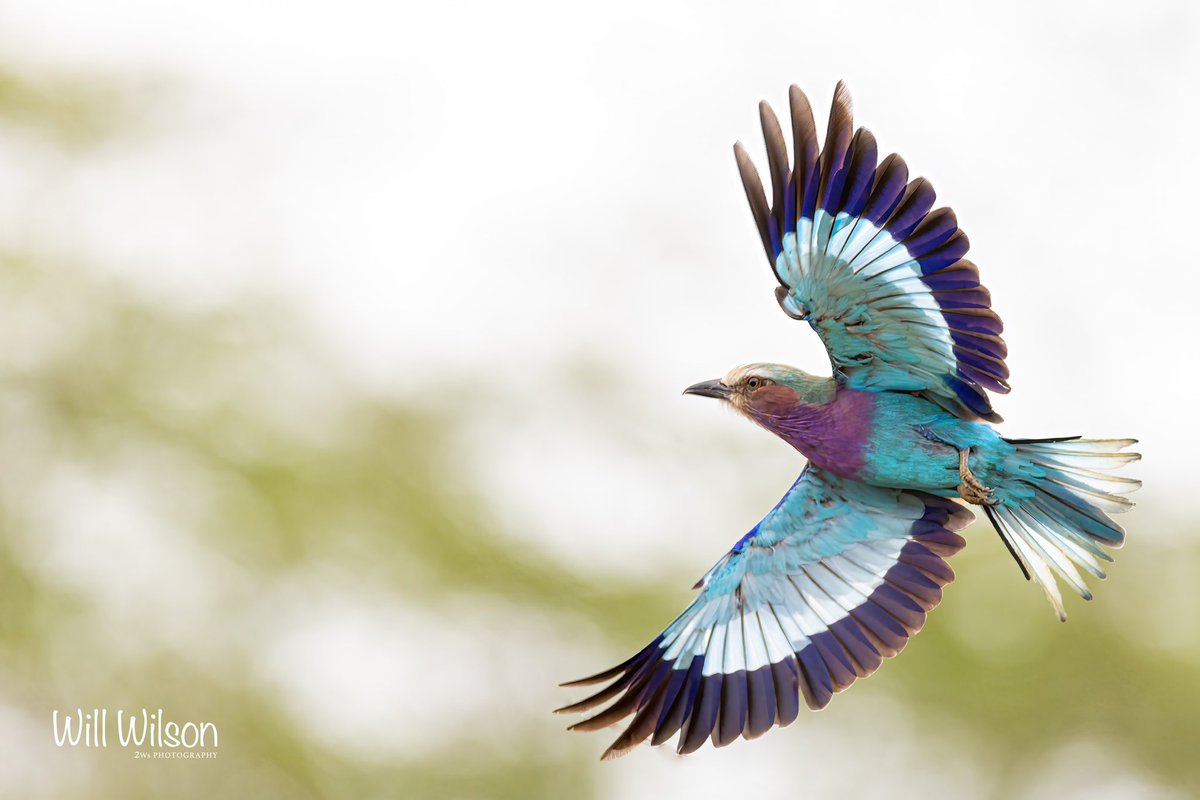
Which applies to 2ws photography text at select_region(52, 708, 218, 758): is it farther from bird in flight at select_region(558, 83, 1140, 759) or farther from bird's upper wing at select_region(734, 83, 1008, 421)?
bird's upper wing at select_region(734, 83, 1008, 421)

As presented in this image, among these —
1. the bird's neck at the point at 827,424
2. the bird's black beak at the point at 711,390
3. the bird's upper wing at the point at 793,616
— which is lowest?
the bird's upper wing at the point at 793,616

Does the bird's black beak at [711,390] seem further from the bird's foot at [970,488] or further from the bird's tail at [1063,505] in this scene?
the bird's tail at [1063,505]

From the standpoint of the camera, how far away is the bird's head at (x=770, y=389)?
429 centimetres

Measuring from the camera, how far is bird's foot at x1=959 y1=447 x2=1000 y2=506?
13.6ft

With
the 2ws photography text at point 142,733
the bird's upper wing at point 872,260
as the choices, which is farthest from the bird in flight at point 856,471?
the 2ws photography text at point 142,733

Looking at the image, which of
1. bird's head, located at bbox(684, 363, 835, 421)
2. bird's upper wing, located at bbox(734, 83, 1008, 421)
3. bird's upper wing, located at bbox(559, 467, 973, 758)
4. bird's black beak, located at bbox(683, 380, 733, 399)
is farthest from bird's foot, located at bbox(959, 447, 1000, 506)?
bird's black beak, located at bbox(683, 380, 733, 399)

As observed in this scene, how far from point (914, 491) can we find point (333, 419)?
7.63 metres

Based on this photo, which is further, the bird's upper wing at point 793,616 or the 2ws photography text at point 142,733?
the 2ws photography text at point 142,733

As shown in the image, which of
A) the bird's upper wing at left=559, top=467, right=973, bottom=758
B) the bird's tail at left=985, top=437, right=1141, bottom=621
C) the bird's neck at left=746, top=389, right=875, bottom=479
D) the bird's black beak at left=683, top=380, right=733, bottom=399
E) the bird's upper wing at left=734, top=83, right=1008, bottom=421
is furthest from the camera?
the bird's upper wing at left=559, top=467, right=973, bottom=758

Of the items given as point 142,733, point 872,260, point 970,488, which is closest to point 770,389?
point 872,260

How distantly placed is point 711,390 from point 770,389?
0.27 metres

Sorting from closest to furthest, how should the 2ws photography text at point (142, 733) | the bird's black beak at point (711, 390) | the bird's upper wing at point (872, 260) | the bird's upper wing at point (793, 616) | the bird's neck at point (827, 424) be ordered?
the bird's upper wing at point (872, 260) → the bird's neck at point (827, 424) → the bird's black beak at point (711, 390) → the bird's upper wing at point (793, 616) → the 2ws photography text at point (142, 733)

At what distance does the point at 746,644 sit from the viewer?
4.90 m

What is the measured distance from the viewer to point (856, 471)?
4359 mm
